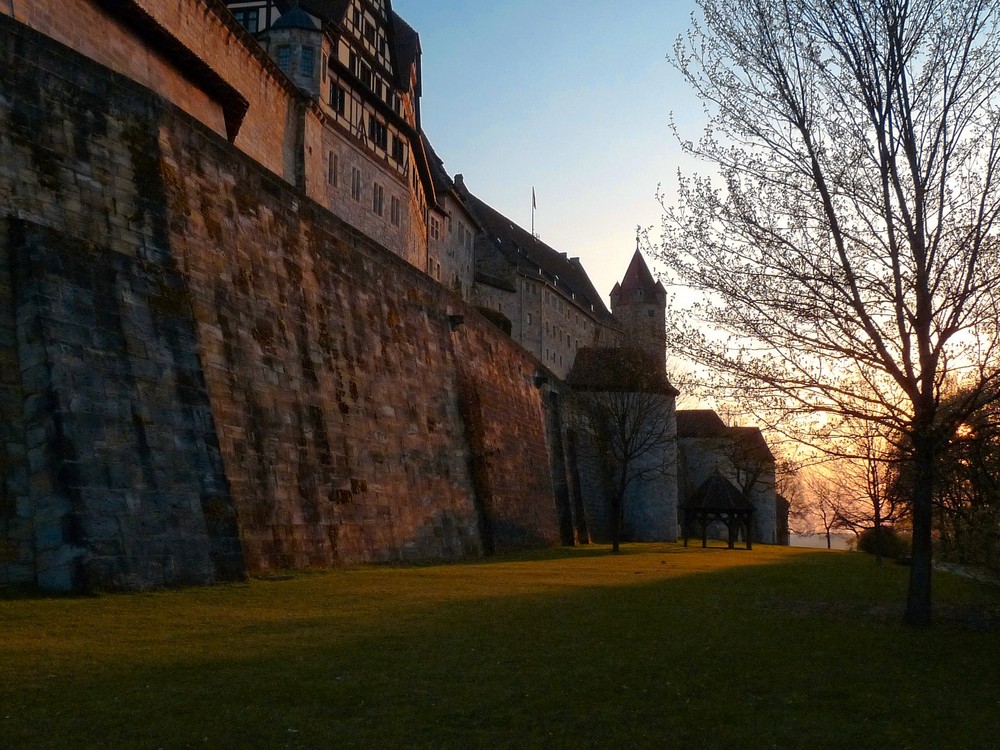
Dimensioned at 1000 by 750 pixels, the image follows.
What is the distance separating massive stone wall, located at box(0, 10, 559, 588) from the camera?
12.1 meters

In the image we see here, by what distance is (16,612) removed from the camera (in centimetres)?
1005

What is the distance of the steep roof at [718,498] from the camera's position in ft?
152

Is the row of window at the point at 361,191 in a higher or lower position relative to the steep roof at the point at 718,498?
higher

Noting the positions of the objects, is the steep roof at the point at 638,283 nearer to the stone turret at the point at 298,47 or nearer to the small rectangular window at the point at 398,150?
the small rectangular window at the point at 398,150

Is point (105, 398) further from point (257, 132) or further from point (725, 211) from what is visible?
point (257, 132)

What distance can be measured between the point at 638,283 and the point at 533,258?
71.9 feet

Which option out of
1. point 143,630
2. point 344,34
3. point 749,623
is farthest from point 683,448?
point 143,630

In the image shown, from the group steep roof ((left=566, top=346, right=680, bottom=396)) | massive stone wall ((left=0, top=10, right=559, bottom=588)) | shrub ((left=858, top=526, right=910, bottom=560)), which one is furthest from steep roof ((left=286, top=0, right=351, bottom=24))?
shrub ((left=858, top=526, right=910, bottom=560))

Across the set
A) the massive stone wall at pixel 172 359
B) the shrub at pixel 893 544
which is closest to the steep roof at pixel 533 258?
the shrub at pixel 893 544

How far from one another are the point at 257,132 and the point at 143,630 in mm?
25288

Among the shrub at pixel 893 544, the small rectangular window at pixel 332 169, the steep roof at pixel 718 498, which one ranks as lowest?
the shrub at pixel 893 544

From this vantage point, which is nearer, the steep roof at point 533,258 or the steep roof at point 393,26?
the steep roof at point 393,26

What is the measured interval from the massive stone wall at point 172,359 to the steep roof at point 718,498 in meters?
25.3

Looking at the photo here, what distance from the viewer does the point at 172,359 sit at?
1441 centimetres
